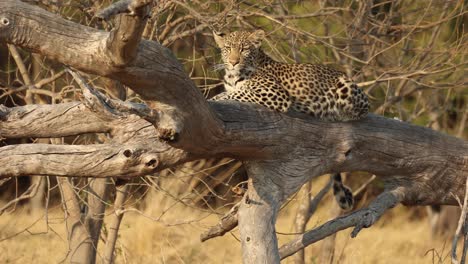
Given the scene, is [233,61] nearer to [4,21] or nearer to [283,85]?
[283,85]

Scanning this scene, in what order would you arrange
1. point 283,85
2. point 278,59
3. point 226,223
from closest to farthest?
point 226,223 < point 283,85 < point 278,59

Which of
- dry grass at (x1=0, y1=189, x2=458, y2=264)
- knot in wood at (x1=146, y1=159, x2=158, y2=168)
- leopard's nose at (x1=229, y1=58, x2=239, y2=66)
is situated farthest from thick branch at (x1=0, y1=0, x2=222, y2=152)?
dry grass at (x1=0, y1=189, x2=458, y2=264)

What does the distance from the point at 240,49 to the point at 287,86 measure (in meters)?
0.43

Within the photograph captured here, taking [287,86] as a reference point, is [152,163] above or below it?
below

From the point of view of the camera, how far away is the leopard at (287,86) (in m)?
5.72

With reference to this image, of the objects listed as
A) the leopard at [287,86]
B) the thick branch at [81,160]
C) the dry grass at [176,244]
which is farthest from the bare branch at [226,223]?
the dry grass at [176,244]

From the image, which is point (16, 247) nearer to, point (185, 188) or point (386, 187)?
point (185, 188)

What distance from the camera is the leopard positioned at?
18.8 ft

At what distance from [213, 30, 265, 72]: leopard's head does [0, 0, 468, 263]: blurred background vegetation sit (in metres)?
0.15

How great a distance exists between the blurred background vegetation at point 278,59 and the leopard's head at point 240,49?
0.15 metres

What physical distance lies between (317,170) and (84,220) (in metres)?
2.46

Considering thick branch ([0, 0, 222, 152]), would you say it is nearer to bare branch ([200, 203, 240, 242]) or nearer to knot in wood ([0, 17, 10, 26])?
knot in wood ([0, 17, 10, 26])

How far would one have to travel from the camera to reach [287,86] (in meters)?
5.96

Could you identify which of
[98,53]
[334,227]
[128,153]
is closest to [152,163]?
[128,153]
